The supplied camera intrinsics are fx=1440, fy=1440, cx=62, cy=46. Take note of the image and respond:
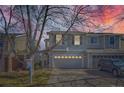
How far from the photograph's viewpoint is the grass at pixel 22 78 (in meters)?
23.4

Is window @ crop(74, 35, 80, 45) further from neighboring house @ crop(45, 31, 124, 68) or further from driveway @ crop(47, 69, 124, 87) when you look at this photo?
driveway @ crop(47, 69, 124, 87)

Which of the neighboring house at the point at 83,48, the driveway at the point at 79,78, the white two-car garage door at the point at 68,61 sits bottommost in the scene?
the driveway at the point at 79,78

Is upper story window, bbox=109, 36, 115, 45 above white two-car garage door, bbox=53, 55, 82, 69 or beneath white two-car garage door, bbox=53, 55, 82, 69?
above


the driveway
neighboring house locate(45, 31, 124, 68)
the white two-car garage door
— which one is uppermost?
neighboring house locate(45, 31, 124, 68)

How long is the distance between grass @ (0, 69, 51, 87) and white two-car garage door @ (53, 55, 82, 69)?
→ 0.69 feet

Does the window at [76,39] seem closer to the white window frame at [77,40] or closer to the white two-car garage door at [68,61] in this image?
the white window frame at [77,40]

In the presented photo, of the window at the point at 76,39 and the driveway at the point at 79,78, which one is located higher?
the window at the point at 76,39

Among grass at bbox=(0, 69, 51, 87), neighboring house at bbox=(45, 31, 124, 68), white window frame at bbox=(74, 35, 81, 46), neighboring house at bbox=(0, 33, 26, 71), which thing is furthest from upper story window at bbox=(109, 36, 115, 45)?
neighboring house at bbox=(0, 33, 26, 71)

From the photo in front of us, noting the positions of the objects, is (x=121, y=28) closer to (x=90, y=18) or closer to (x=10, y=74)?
(x=90, y=18)

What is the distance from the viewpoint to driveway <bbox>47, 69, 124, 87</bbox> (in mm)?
23453

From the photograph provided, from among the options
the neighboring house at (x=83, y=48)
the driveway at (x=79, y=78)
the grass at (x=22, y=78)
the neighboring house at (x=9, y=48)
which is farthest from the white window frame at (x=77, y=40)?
the neighboring house at (x=9, y=48)

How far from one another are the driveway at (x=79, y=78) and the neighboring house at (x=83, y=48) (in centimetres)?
10

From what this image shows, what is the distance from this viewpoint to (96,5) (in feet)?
76.8
